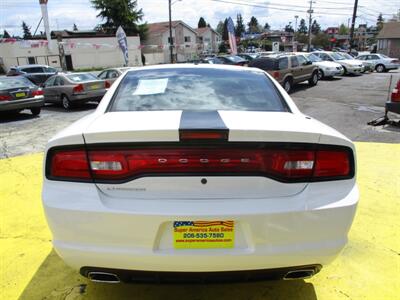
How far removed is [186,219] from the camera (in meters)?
2.12

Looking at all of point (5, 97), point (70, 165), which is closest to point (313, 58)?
point (5, 97)

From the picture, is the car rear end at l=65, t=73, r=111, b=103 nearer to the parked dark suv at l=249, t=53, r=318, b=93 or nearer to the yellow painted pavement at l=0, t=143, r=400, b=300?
the parked dark suv at l=249, t=53, r=318, b=93

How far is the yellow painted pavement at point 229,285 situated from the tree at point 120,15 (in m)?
67.1

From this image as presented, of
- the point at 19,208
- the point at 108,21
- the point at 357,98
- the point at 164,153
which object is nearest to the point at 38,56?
the point at 108,21

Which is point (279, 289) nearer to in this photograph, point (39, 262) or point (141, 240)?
point (141, 240)

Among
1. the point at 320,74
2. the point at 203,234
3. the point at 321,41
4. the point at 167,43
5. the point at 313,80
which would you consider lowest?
the point at 321,41

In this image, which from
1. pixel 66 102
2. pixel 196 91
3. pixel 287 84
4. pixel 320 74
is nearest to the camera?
pixel 196 91

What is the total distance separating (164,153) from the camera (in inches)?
86.0

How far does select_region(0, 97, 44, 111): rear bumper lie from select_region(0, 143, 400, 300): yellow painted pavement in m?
8.30

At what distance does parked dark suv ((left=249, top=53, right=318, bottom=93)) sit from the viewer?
55.6ft

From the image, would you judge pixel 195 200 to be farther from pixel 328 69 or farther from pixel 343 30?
pixel 343 30

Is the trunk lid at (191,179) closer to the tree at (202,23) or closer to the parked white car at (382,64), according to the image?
the parked white car at (382,64)

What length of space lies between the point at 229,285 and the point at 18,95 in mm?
11514

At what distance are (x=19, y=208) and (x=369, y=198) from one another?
4143 mm
